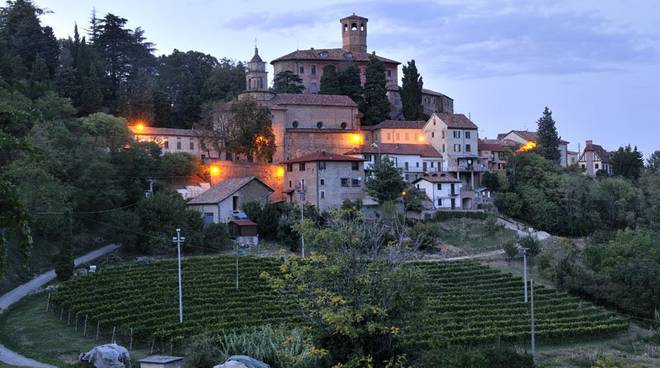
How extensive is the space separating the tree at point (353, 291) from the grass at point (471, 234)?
4174cm

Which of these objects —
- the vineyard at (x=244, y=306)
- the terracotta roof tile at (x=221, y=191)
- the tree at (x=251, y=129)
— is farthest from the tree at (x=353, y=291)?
the tree at (x=251, y=129)

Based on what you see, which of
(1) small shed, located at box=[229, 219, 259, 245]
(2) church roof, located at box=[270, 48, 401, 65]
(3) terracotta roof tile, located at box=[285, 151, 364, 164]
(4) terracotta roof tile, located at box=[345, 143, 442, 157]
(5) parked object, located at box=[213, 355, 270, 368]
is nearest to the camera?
(5) parked object, located at box=[213, 355, 270, 368]

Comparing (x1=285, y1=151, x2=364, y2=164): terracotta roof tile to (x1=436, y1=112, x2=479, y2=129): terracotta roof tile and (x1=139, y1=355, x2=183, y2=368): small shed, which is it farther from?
(x1=139, y1=355, x2=183, y2=368): small shed

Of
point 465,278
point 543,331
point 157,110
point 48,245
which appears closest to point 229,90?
point 157,110

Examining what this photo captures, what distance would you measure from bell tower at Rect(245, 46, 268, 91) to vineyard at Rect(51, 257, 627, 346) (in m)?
32.2

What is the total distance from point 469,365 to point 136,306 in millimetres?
21235

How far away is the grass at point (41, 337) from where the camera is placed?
3081 centimetres

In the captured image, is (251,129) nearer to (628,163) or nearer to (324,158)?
(324,158)

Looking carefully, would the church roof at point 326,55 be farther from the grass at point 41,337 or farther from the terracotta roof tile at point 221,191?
the grass at point 41,337

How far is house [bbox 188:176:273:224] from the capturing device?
62.4 m

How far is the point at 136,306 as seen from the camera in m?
38.5

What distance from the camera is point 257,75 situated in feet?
262

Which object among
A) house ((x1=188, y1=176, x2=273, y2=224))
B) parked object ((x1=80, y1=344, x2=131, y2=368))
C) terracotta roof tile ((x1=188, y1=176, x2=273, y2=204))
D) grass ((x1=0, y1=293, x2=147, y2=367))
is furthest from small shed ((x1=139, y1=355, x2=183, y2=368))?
terracotta roof tile ((x1=188, y1=176, x2=273, y2=204))

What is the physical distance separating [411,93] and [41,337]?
6255 centimetres
